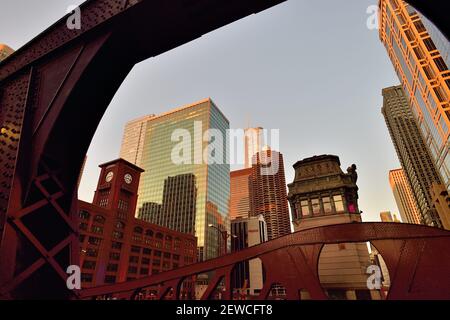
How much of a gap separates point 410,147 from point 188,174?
133m

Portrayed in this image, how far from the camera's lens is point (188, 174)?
121312 mm

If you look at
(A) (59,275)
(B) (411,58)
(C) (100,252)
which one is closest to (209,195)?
(C) (100,252)

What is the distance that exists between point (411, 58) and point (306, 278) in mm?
86320

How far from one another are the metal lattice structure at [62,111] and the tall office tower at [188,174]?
108608 millimetres

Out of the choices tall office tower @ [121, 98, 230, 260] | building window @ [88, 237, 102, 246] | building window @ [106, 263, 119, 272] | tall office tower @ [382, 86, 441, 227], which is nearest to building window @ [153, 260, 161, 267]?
building window @ [106, 263, 119, 272]

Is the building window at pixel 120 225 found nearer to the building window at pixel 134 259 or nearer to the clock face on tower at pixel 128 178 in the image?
the building window at pixel 134 259

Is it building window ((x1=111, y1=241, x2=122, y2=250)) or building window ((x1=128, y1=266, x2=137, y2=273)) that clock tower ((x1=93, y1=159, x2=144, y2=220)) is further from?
building window ((x1=128, y1=266, x2=137, y2=273))

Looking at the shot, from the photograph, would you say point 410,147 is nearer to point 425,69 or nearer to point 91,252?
point 425,69

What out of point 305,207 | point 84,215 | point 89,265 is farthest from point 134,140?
A: point 305,207

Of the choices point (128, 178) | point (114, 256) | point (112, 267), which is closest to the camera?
point (112, 267)

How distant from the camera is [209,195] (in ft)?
383

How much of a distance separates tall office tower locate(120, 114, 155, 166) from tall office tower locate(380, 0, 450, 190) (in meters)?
146
